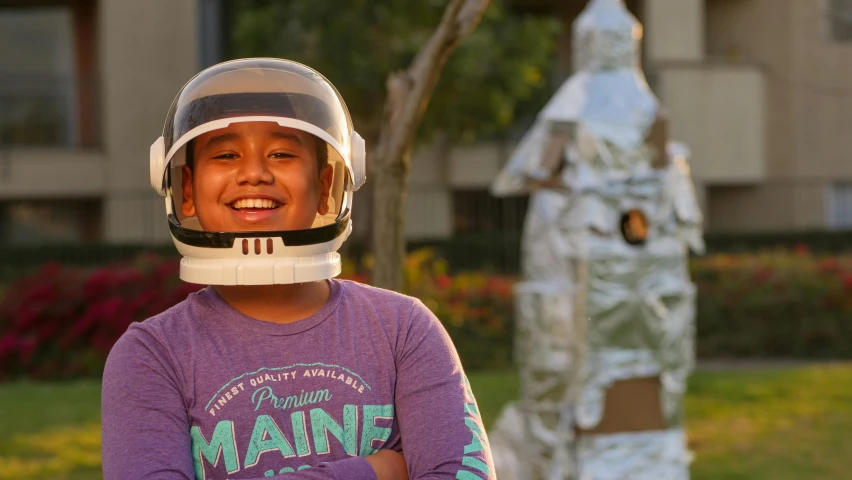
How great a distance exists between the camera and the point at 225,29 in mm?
14648

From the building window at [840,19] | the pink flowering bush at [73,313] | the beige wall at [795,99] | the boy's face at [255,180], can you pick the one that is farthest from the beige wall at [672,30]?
the boy's face at [255,180]

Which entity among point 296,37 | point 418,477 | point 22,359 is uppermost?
point 296,37

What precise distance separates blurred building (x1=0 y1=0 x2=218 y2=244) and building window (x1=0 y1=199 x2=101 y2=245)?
0.04 feet

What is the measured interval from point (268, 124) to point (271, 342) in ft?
1.13

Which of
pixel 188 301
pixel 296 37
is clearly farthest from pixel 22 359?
pixel 188 301

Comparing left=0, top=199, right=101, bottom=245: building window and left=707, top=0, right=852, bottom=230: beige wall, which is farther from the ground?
Answer: left=707, top=0, right=852, bottom=230: beige wall

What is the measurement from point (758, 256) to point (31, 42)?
9192 mm

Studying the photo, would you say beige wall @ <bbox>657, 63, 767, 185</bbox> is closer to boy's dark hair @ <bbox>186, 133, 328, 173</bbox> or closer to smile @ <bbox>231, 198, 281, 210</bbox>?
boy's dark hair @ <bbox>186, 133, 328, 173</bbox>

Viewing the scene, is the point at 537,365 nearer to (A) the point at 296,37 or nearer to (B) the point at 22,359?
(B) the point at 22,359

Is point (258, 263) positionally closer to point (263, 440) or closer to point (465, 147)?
point (263, 440)

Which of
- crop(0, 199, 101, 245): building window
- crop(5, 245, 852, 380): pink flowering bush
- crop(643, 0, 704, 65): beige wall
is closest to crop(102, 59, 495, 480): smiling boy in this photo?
crop(5, 245, 852, 380): pink flowering bush

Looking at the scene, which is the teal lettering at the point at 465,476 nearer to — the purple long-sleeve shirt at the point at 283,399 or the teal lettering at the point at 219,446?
the purple long-sleeve shirt at the point at 283,399

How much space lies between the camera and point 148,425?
174cm

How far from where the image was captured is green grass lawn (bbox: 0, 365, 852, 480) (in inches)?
244
